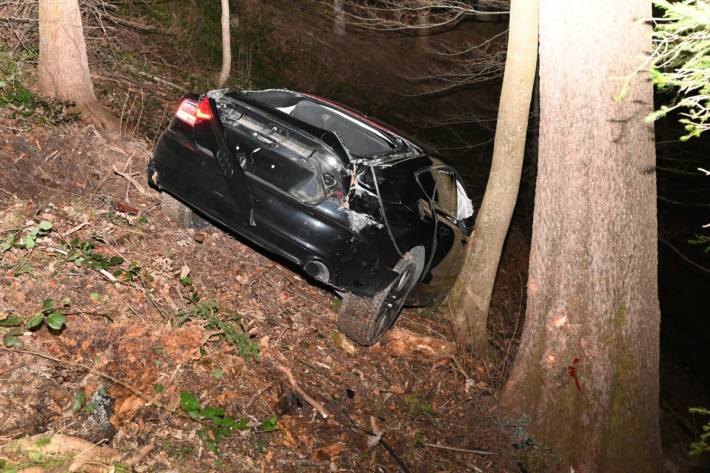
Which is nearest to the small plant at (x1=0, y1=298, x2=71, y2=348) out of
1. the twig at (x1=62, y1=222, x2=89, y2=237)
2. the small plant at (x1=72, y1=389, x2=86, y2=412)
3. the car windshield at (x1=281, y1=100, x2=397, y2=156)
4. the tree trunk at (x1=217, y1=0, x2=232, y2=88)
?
the small plant at (x1=72, y1=389, x2=86, y2=412)

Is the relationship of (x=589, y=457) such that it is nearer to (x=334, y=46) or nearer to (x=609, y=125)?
(x=609, y=125)

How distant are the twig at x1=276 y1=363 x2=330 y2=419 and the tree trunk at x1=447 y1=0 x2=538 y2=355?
8.15 ft

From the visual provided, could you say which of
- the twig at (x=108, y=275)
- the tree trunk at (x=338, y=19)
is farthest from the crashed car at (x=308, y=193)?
the tree trunk at (x=338, y=19)

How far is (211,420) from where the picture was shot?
4.27 m

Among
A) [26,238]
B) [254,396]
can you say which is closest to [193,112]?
[26,238]

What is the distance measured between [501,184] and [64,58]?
5.24m

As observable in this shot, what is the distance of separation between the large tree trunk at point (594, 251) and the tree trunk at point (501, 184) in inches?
57.4

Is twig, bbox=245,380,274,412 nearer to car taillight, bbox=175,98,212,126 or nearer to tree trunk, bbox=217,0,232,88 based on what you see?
car taillight, bbox=175,98,212,126

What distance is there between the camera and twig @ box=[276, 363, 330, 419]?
4922mm

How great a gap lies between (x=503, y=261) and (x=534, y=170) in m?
2.62

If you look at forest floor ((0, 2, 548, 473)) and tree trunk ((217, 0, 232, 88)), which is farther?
tree trunk ((217, 0, 232, 88))

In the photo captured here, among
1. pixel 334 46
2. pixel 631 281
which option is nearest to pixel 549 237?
pixel 631 281

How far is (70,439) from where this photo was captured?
362 centimetres

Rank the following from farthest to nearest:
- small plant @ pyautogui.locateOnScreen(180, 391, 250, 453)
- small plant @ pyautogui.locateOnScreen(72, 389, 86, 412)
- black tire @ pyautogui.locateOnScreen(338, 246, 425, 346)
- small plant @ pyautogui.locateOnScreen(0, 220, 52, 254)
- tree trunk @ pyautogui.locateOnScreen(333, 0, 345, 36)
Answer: tree trunk @ pyautogui.locateOnScreen(333, 0, 345, 36), black tire @ pyautogui.locateOnScreen(338, 246, 425, 346), small plant @ pyautogui.locateOnScreen(0, 220, 52, 254), small plant @ pyautogui.locateOnScreen(180, 391, 250, 453), small plant @ pyautogui.locateOnScreen(72, 389, 86, 412)
